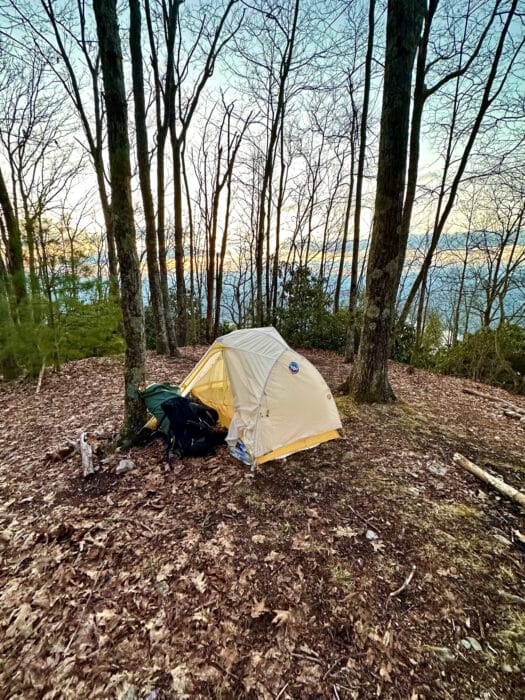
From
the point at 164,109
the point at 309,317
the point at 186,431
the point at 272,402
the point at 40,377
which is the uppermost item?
the point at 164,109

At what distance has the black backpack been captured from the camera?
12.5 feet

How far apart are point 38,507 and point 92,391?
11.5 feet

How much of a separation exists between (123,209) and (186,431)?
2845 mm

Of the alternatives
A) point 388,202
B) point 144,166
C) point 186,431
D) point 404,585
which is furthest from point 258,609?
point 144,166

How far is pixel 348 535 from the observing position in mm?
2682

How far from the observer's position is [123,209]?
353 cm

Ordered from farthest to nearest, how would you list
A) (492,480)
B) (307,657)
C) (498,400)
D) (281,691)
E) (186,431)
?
(498,400)
(186,431)
(492,480)
(307,657)
(281,691)

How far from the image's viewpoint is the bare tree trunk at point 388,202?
4.15 m

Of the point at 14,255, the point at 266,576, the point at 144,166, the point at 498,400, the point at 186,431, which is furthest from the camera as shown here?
the point at 144,166

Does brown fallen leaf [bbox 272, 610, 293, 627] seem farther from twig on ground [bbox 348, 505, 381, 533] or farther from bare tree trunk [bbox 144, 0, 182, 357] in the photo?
bare tree trunk [bbox 144, 0, 182, 357]

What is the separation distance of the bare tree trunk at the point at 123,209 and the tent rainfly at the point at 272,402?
3.98 ft

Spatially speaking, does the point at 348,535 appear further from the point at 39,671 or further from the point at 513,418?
the point at 513,418

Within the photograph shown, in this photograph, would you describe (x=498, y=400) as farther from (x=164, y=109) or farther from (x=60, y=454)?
(x=164, y=109)

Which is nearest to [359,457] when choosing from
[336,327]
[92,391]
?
[92,391]
